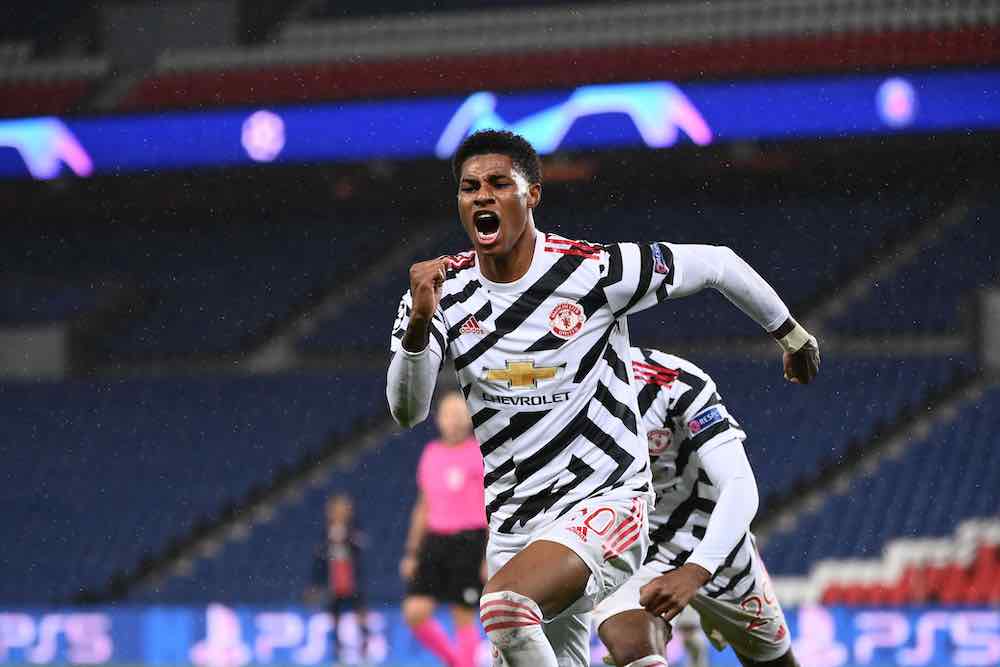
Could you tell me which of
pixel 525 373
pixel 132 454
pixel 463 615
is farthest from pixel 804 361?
pixel 132 454

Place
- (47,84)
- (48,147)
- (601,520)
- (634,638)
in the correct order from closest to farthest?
(601,520)
(634,638)
(48,147)
(47,84)

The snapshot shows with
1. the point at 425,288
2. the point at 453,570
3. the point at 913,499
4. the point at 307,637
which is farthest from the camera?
the point at 913,499

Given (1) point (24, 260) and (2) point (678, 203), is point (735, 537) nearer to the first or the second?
(2) point (678, 203)

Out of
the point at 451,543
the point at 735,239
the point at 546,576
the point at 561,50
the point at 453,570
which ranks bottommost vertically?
the point at 546,576

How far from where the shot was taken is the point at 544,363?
430 cm

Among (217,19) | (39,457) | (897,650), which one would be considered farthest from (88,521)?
(897,650)

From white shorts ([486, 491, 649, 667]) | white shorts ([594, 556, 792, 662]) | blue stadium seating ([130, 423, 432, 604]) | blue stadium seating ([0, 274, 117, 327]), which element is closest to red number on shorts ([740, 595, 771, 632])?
white shorts ([594, 556, 792, 662])

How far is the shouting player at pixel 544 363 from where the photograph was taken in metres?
4.25

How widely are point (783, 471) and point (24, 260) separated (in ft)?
37.7

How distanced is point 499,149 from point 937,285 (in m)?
14.8

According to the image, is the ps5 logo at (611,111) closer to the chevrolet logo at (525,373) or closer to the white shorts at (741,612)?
the white shorts at (741,612)

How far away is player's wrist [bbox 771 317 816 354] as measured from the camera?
461cm

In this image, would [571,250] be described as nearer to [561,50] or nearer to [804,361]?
[804,361]

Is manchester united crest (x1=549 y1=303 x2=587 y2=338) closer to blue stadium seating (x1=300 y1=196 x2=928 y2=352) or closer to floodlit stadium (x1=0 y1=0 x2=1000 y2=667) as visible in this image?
floodlit stadium (x1=0 y1=0 x2=1000 y2=667)
